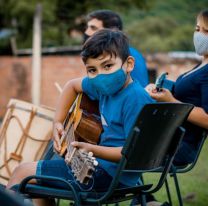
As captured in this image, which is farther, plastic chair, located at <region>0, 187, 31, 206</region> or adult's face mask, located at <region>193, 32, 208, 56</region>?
adult's face mask, located at <region>193, 32, 208, 56</region>

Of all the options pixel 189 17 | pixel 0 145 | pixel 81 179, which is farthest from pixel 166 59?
pixel 81 179

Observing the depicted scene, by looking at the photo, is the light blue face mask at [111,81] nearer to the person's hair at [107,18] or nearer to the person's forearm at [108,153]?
the person's forearm at [108,153]

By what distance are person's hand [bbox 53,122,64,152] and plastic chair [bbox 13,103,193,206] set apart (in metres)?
0.26

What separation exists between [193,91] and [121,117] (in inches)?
38.6

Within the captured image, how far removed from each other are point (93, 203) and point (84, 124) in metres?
0.39

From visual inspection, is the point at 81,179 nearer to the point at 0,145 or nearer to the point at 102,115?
the point at 102,115

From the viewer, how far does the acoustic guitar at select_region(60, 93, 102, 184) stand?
10.8 feet

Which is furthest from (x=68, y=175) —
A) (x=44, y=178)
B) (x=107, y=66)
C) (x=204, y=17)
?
(x=204, y=17)

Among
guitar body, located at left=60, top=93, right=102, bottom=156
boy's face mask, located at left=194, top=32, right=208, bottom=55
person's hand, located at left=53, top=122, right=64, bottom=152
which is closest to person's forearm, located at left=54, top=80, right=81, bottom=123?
person's hand, located at left=53, top=122, right=64, bottom=152

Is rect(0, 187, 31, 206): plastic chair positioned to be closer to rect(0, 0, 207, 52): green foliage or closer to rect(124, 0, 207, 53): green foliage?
rect(0, 0, 207, 52): green foliage

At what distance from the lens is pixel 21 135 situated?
16.0 ft

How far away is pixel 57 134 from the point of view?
411cm

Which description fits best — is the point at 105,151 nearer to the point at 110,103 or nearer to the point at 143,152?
the point at 143,152

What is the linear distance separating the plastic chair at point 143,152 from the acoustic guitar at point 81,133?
174 mm
